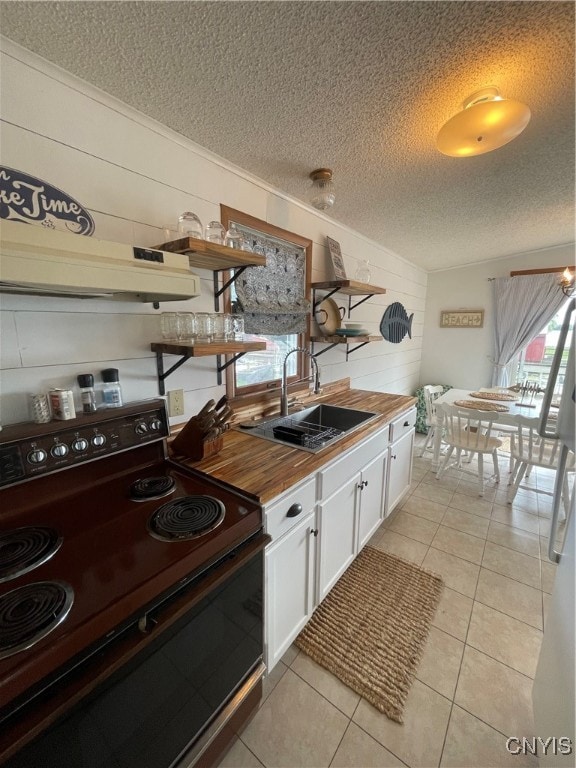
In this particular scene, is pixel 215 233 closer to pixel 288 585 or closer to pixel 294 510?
pixel 294 510

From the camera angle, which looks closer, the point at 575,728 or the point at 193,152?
the point at 575,728

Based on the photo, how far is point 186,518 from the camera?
916mm

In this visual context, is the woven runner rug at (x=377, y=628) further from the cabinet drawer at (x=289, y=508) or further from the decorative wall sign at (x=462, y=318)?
the decorative wall sign at (x=462, y=318)

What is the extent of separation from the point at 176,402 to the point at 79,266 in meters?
0.71

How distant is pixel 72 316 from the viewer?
3.50 ft

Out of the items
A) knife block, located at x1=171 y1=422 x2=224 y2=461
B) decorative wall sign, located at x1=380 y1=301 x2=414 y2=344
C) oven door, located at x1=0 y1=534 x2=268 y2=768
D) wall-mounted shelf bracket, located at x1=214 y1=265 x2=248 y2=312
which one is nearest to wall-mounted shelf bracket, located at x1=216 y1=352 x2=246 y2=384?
→ wall-mounted shelf bracket, located at x1=214 y1=265 x2=248 y2=312

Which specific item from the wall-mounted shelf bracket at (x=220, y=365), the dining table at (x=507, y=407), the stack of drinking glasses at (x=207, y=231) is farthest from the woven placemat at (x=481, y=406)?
the stack of drinking glasses at (x=207, y=231)

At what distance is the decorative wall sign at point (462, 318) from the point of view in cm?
415

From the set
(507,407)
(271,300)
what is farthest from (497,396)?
(271,300)

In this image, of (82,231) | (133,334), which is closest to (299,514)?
(133,334)

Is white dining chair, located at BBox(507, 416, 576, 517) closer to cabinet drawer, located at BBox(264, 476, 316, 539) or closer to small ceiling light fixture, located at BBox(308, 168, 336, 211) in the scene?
cabinet drawer, located at BBox(264, 476, 316, 539)

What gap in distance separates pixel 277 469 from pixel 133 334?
0.80 metres

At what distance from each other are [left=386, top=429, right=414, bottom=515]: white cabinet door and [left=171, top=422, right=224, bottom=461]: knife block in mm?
1285

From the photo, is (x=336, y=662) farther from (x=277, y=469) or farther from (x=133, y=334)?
(x=133, y=334)
